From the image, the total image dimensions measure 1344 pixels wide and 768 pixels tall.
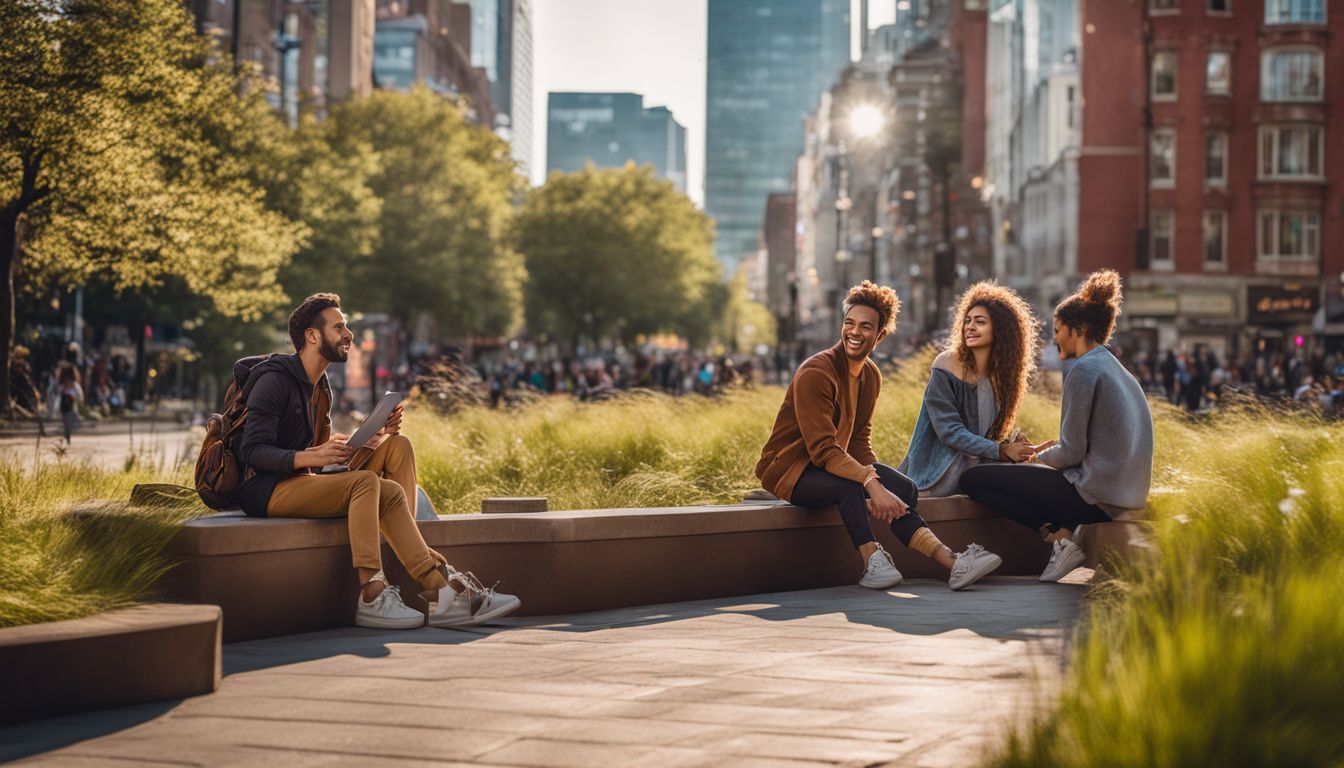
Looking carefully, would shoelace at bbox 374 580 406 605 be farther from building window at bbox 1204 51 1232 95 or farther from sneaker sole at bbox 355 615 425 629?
building window at bbox 1204 51 1232 95

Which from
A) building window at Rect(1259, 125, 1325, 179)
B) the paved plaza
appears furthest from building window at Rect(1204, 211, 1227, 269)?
the paved plaza

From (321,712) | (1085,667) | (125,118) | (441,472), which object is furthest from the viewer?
(125,118)

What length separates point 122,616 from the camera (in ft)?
19.5

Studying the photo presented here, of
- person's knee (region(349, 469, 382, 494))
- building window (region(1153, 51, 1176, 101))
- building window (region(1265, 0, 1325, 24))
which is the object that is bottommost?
person's knee (region(349, 469, 382, 494))

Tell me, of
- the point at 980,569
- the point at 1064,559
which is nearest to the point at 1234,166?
the point at 1064,559

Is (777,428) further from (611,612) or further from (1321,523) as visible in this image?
(1321,523)

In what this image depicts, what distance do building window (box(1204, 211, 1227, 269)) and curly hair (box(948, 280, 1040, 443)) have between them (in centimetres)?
5359

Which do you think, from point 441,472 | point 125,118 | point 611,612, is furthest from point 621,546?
point 125,118

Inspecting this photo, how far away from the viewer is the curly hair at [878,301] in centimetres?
934

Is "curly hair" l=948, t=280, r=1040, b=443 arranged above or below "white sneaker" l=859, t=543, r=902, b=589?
above

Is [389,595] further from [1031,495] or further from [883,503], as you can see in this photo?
[1031,495]

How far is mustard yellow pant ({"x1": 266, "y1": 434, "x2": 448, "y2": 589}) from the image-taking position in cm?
746

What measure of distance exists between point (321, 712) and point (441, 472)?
278 inches

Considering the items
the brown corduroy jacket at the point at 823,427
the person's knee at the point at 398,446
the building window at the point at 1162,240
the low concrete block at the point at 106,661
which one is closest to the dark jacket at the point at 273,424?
the person's knee at the point at 398,446
